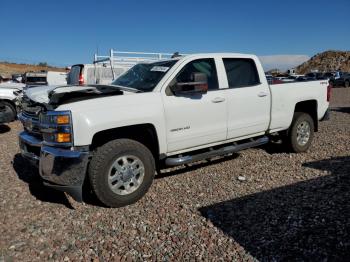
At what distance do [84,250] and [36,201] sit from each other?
5.42ft

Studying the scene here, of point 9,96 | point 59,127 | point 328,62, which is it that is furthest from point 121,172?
point 328,62

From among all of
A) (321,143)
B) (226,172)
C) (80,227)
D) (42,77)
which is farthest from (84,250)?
(42,77)

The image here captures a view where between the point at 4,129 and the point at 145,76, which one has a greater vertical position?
the point at 145,76

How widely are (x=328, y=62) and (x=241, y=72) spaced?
280ft

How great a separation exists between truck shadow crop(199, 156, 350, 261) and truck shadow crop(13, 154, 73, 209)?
2.00 m

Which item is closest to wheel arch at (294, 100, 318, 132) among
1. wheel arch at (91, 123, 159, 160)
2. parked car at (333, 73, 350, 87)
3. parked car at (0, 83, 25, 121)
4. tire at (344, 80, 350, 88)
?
wheel arch at (91, 123, 159, 160)

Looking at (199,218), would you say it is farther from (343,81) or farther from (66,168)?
(343,81)

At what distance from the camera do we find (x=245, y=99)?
5773mm

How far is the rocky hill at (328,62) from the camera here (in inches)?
3115

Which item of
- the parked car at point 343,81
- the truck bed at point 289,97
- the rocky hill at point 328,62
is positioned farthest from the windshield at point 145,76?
the rocky hill at point 328,62

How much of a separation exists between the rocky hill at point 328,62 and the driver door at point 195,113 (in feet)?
259

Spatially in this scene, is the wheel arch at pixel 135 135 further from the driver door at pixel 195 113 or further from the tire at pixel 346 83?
the tire at pixel 346 83

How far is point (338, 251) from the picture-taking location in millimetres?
3279

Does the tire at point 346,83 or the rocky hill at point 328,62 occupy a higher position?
the rocky hill at point 328,62
